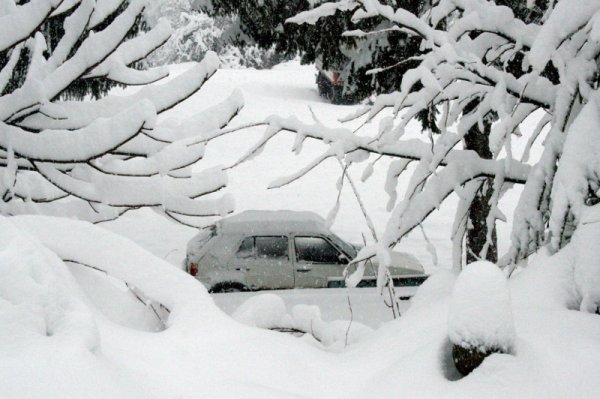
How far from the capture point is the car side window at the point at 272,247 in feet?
25.5

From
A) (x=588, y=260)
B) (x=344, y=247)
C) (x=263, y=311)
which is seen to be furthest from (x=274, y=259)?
(x=588, y=260)

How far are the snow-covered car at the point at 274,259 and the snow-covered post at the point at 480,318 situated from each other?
5.90 metres

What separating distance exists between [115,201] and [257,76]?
28.2 m

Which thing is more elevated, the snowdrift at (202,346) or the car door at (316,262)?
the snowdrift at (202,346)

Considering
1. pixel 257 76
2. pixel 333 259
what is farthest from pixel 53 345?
pixel 257 76

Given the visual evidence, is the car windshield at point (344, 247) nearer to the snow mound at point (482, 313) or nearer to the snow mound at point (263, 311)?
the snow mound at point (263, 311)

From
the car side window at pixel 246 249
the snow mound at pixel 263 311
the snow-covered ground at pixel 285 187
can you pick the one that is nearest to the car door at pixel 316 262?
the car side window at pixel 246 249

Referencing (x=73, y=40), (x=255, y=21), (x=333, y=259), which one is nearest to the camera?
(x=73, y=40)

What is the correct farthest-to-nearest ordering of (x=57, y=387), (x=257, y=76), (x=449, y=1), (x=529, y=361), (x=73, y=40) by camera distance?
(x=257, y=76) → (x=73, y=40) → (x=449, y=1) → (x=529, y=361) → (x=57, y=387)

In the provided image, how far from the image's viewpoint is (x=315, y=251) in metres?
7.83

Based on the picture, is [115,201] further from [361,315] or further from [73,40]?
[361,315]

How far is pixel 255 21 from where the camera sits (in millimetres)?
6719

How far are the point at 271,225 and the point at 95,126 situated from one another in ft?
16.5

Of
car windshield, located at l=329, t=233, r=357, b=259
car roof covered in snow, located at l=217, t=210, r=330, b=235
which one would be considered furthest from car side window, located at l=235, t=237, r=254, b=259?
car windshield, located at l=329, t=233, r=357, b=259
